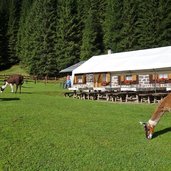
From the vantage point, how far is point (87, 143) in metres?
12.8

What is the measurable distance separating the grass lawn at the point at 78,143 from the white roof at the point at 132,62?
13.5 m

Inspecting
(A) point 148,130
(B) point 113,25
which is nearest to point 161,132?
(A) point 148,130

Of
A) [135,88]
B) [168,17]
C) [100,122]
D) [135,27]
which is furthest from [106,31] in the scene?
[100,122]

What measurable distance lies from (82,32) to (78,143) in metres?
64.1

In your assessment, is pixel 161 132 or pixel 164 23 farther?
pixel 164 23

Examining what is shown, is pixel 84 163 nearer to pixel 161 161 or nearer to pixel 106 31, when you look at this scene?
pixel 161 161

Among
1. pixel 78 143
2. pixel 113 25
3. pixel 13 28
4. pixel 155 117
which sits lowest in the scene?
pixel 78 143

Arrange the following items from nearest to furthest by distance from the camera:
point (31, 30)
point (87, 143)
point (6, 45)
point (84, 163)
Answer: point (84, 163) < point (87, 143) < point (31, 30) < point (6, 45)

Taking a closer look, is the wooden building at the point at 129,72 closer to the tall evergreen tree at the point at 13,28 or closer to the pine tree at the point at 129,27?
the pine tree at the point at 129,27

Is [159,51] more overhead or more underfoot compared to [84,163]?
more overhead

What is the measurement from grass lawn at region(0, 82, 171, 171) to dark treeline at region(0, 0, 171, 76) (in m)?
44.6

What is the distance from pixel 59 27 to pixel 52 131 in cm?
6177

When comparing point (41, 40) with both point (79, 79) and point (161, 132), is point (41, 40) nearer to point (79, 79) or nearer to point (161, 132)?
point (79, 79)

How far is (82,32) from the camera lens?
248 ft
